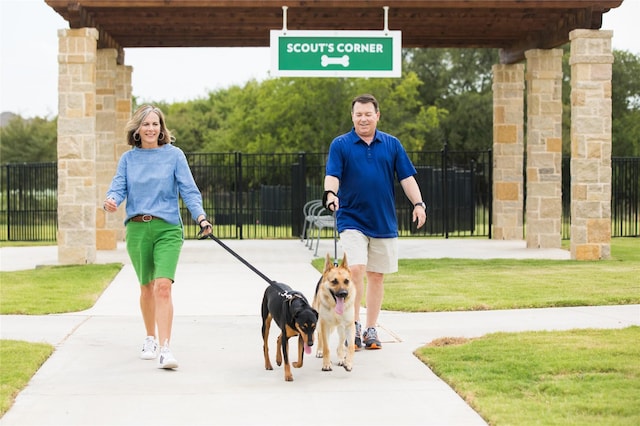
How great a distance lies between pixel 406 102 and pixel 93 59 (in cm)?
4258

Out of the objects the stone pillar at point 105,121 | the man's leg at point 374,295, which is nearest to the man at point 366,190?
the man's leg at point 374,295

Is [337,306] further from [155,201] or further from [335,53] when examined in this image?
[335,53]

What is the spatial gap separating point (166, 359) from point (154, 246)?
0.90 meters

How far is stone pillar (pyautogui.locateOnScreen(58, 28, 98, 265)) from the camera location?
16.3 metres

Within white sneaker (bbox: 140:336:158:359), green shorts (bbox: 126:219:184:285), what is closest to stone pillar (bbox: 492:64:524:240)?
white sneaker (bbox: 140:336:158:359)

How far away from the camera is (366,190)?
8172 mm

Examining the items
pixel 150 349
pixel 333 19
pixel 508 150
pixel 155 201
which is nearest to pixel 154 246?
pixel 155 201

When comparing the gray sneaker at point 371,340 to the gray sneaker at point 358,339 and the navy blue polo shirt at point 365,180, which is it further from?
the navy blue polo shirt at point 365,180

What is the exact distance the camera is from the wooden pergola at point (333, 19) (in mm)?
16516

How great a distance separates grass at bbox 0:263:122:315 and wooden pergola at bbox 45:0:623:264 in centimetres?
110

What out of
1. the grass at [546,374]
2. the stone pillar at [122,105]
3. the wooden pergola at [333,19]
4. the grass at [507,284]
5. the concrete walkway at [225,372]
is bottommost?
the concrete walkway at [225,372]

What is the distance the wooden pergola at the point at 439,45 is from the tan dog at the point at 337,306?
9.58 metres

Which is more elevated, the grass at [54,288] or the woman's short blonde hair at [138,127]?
the woman's short blonde hair at [138,127]

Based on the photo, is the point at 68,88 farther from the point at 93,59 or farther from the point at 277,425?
the point at 277,425
